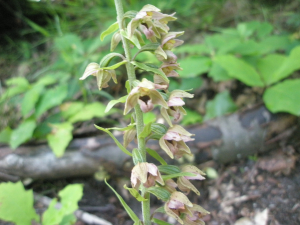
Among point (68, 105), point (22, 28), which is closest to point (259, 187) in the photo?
point (68, 105)

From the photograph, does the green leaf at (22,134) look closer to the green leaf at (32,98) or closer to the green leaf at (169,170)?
the green leaf at (32,98)

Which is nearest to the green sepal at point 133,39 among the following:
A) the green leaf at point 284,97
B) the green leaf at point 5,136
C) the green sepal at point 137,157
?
the green sepal at point 137,157

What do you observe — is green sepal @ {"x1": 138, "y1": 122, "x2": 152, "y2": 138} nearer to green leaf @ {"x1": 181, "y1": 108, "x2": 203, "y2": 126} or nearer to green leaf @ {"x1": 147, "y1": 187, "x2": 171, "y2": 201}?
green leaf @ {"x1": 147, "y1": 187, "x2": 171, "y2": 201}

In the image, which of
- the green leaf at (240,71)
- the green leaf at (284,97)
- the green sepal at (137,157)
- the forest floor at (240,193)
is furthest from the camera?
the green leaf at (240,71)

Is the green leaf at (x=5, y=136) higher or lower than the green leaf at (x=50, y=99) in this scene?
lower

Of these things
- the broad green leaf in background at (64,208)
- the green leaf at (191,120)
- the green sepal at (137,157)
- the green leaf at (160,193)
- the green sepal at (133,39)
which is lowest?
the green leaf at (191,120)

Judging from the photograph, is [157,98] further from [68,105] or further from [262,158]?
[68,105]

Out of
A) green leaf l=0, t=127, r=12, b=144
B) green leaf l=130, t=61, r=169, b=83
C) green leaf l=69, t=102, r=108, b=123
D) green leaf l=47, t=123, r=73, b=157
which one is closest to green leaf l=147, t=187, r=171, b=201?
green leaf l=130, t=61, r=169, b=83
